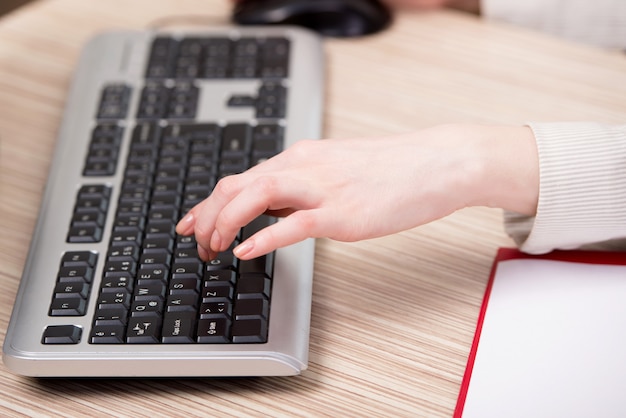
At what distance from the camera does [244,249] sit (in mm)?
565

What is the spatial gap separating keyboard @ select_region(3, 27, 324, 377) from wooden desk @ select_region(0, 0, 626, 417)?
0.02 meters

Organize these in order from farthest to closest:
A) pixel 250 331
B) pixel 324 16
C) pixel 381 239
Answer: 1. pixel 324 16
2. pixel 381 239
3. pixel 250 331

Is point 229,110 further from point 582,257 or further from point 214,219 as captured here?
point 582,257

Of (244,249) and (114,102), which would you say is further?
(114,102)

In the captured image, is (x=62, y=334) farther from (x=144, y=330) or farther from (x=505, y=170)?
(x=505, y=170)

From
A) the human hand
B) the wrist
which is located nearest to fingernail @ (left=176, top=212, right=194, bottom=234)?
the human hand

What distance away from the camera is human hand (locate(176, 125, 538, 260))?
58 cm

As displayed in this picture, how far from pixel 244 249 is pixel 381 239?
0.15 metres

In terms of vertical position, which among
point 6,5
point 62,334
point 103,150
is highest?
point 6,5

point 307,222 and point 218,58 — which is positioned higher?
point 218,58

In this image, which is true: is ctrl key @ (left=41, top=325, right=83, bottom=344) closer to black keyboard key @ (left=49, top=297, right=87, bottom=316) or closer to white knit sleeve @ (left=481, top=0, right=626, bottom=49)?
black keyboard key @ (left=49, top=297, right=87, bottom=316)

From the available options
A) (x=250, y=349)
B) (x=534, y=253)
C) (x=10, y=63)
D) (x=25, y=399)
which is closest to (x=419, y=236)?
(x=534, y=253)

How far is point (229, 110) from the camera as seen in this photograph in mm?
765

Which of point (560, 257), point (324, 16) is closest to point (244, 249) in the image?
point (560, 257)
